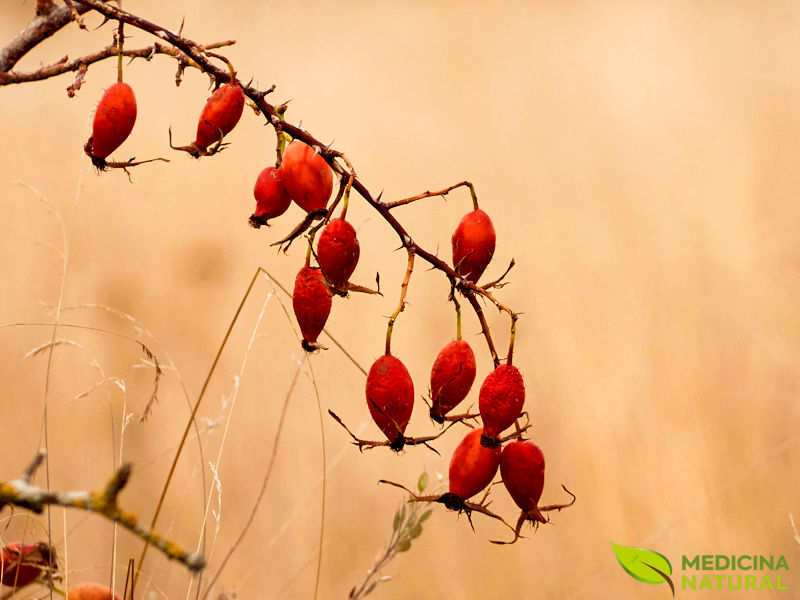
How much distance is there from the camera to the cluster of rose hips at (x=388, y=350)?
1.04ft

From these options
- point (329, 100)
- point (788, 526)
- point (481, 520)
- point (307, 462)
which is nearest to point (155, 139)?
point (329, 100)

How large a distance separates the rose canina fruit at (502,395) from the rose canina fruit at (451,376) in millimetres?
11

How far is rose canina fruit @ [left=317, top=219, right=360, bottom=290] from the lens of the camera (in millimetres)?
304

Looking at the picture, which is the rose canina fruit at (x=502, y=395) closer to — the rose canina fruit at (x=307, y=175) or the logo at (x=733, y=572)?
the rose canina fruit at (x=307, y=175)

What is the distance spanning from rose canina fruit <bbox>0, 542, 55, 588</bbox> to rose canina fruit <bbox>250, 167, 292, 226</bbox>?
21 cm

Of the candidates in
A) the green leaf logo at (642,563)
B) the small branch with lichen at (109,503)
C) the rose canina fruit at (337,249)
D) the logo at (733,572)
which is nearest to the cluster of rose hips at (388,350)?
the rose canina fruit at (337,249)

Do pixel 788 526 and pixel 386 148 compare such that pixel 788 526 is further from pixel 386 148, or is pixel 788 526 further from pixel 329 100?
pixel 329 100

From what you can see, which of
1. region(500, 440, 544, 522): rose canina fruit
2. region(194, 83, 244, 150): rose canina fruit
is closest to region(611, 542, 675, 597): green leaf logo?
region(500, 440, 544, 522): rose canina fruit

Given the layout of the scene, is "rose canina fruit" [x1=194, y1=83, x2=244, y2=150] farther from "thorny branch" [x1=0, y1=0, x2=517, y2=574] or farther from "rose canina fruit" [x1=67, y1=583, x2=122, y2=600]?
"rose canina fruit" [x1=67, y1=583, x2=122, y2=600]

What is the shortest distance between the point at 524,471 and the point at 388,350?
2.9 inches

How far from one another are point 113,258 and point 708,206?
90 cm

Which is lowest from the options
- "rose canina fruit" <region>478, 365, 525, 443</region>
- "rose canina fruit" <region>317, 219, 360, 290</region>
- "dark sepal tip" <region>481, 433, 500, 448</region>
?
"dark sepal tip" <region>481, 433, 500, 448</region>

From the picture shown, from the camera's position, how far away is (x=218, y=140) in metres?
0.33

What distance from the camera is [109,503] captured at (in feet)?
0.51
